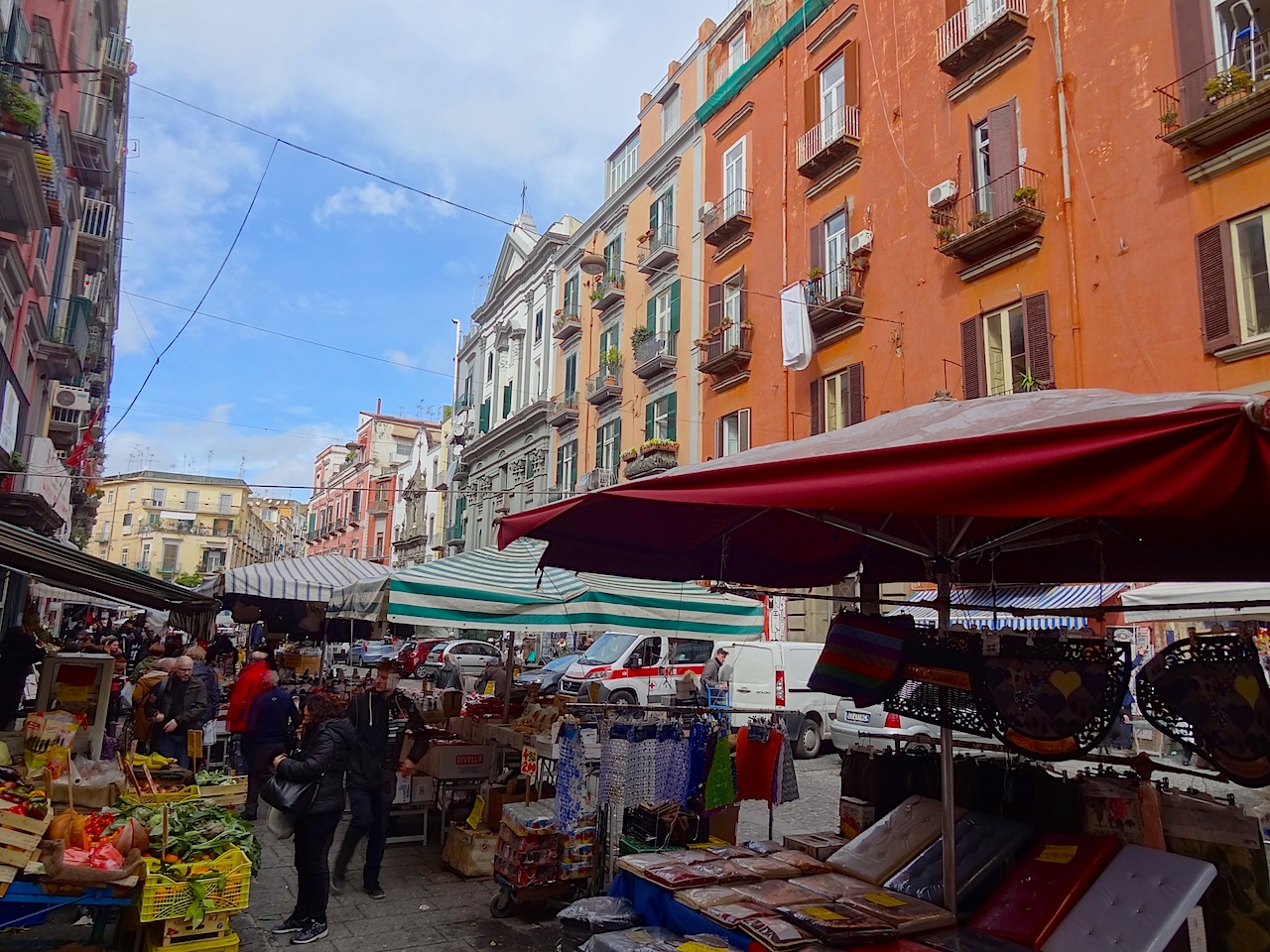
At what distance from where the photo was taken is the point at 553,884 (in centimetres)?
643

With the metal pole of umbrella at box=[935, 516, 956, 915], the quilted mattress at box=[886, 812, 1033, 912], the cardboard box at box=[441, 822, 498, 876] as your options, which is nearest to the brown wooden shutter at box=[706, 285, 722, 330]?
the cardboard box at box=[441, 822, 498, 876]

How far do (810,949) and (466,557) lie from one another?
7601mm

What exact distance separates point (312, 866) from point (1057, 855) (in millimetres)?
4815

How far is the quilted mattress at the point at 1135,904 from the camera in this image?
342 centimetres

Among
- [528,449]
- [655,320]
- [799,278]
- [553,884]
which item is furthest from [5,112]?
[528,449]

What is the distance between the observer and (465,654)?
1148 inches

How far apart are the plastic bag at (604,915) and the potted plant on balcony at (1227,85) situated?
45.3 ft

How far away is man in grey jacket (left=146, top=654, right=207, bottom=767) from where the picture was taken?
32.5 feet

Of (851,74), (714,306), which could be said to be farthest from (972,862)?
(714,306)

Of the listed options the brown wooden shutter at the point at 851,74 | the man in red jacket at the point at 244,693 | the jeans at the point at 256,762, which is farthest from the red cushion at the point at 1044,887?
the brown wooden shutter at the point at 851,74

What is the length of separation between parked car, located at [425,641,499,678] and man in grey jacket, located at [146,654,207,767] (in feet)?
59.0

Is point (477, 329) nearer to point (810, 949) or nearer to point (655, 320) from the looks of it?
point (655, 320)

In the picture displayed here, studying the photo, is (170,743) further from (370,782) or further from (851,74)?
(851,74)

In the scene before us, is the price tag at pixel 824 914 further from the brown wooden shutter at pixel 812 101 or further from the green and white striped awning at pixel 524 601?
the brown wooden shutter at pixel 812 101
